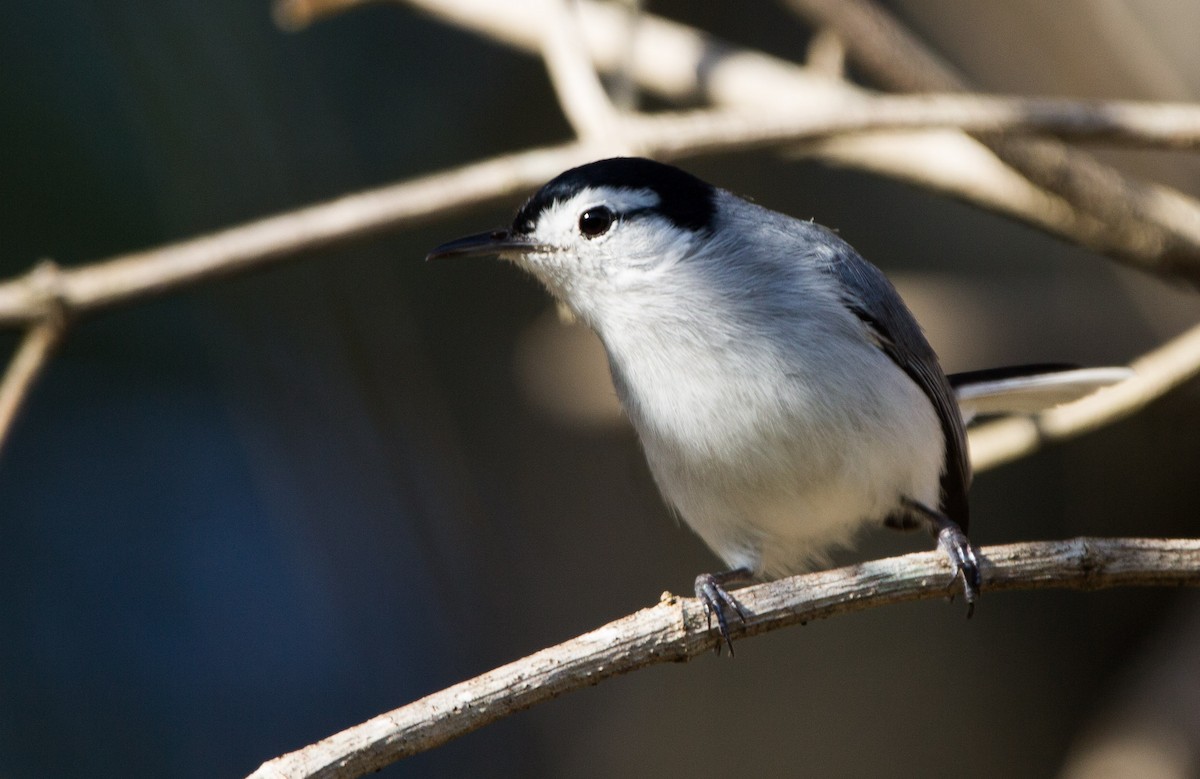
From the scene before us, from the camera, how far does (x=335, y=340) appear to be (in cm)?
351

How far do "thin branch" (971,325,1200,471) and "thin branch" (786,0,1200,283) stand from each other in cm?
22

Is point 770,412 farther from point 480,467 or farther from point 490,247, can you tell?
point 480,467

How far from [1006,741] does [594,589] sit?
1.32 meters

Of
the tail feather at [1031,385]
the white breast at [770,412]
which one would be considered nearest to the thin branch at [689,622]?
the white breast at [770,412]

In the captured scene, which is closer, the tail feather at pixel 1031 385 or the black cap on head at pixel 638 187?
the black cap on head at pixel 638 187

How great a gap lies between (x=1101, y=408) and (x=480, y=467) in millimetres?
1913

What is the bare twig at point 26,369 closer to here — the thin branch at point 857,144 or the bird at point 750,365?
the bird at point 750,365

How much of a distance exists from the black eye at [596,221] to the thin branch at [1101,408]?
1.00m

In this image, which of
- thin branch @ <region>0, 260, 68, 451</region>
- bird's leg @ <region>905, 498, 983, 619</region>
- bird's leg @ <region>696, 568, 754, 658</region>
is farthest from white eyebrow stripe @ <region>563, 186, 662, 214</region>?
thin branch @ <region>0, 260, 68, 451</region>

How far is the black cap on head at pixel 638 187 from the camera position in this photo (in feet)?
7.27

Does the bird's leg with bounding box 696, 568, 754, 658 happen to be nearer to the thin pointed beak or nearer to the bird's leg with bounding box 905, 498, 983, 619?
the bird's leg with bounding box 905, 498, 983, 619

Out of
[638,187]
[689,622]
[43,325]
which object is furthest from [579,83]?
[689,622]

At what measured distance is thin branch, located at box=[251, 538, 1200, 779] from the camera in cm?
146

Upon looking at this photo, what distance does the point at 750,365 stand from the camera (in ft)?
6.72
